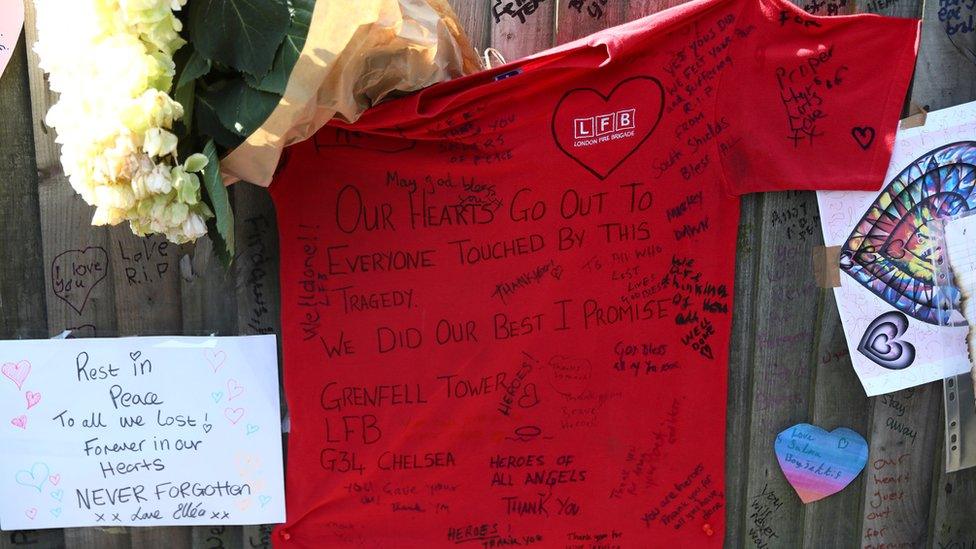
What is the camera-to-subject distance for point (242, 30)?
5.24 feet

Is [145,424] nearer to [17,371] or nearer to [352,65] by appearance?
[17,371]

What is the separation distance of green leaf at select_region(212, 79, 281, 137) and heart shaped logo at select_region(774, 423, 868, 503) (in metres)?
1.64

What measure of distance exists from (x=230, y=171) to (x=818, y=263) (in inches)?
61.8

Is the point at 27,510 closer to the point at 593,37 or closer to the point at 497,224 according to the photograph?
the point at 497,224

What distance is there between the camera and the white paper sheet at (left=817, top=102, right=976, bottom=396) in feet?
6.54

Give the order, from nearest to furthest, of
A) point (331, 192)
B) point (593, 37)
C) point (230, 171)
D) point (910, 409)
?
point (230, 171) → point (593, 37) → point (331, 192) → point (910, 409)

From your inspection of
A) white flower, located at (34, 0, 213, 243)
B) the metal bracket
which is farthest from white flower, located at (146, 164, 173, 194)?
the metal bracket

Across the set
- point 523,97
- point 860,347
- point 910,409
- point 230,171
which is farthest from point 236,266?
point 910,409

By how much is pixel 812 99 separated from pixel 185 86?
1.55 m

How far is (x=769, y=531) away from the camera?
221 centimetres

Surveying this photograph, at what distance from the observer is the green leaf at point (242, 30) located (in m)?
1.59

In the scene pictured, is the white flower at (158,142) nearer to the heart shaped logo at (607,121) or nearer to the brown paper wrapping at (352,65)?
the brown paper wrapping at (352,65)

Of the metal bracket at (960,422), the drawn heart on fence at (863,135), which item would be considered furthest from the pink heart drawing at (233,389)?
the metal bracket at (960,422)

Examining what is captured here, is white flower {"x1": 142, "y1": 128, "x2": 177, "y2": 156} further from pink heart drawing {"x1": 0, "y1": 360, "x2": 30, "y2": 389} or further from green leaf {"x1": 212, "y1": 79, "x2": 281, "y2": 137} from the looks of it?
pink heart drawing {"x1": 0, "y1": 360, "x2": 30, "y2": 389}
